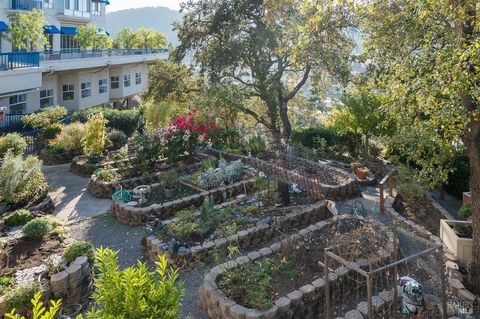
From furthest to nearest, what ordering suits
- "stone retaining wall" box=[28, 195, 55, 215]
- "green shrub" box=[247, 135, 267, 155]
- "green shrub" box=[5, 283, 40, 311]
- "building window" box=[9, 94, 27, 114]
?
A: "building window" box=[9, 94, 27, 114] < "green shrub" box=[247, 135, 267, 155] < "stone retaining wall" box=[28, 195, 55, 215] < "green shrub" box=[5, 283, 40, 311]

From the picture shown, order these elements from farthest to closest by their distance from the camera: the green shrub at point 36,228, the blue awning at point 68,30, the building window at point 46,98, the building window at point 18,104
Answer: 1. the blue awning at point 68,30
2. the building window at point 46,98
3. the building window at point 18,104
4. the green shrub at point 36,228

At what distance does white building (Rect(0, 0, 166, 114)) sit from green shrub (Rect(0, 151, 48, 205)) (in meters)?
7.52

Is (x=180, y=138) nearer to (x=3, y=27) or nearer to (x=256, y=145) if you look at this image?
(x=256, y=145)

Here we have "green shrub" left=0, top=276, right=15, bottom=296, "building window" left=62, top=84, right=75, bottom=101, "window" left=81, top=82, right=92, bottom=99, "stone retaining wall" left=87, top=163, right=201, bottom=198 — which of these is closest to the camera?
"green shrub" left=0, top=276, right=15, bottom=296

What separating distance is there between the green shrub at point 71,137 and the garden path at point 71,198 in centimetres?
108

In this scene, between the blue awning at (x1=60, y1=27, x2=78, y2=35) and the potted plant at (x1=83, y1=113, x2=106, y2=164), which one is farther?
the blue awning at (x1=60, y1=27, x2=78, y2=35)

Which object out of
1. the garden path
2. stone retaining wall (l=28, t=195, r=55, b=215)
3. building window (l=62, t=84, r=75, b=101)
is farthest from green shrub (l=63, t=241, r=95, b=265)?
building window (l=62, t=84, r=75, b=101)

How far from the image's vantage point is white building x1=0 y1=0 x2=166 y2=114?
59.5 feet

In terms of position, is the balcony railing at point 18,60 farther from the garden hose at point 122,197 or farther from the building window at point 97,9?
the building window at point 97,9

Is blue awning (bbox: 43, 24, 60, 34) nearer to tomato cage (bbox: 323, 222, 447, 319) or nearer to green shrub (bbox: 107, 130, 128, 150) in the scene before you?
green shrub (bbox: 107, 130, 128, 150)

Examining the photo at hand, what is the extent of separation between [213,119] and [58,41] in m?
18.0

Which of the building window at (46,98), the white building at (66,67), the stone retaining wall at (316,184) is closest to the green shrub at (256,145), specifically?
the stone retaining wall at (316,184)

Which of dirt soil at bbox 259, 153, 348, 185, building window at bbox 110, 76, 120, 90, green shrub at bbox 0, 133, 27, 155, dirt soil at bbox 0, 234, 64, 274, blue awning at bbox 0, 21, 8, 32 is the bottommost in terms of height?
dirt soil at bbox 0, 234, 64, 274

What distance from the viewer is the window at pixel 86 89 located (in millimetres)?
26553
